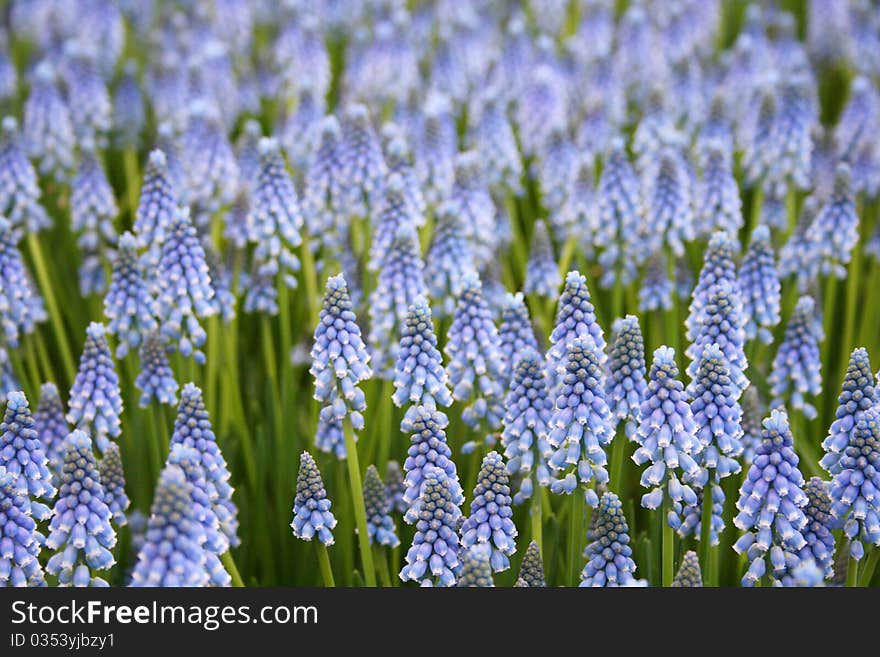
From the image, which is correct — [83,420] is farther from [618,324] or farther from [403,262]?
[618,324]

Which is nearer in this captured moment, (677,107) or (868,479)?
(868,479)

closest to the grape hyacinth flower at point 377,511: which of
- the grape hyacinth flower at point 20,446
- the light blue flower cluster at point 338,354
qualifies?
the light blue flower cluster at point 338,354

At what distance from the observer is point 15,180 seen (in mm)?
9219

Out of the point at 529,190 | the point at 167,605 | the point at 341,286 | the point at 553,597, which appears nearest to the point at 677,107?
the point at 529,190

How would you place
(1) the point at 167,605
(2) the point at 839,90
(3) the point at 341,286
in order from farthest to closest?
(2) the point at 839,90 → (3) the point at 341,286 → (1) the point at 167,605

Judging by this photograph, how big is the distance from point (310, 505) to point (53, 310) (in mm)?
3849

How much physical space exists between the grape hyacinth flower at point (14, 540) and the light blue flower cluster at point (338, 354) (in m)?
1.59

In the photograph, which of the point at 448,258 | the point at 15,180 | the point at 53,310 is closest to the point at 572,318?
the point at 448,258

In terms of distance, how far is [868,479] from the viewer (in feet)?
18.6

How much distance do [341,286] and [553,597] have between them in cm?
195

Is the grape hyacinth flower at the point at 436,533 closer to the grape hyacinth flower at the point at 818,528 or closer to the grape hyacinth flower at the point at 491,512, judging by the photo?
the grape hyacinth flower at the point at 491,512

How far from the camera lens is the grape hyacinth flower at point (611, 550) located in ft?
18.9

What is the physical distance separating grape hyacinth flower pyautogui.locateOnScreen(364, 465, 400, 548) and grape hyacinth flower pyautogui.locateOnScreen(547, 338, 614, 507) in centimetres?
113

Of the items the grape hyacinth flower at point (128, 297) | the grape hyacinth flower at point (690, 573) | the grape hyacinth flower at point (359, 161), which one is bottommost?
the grape hyacinth flower at point (690, 573)
